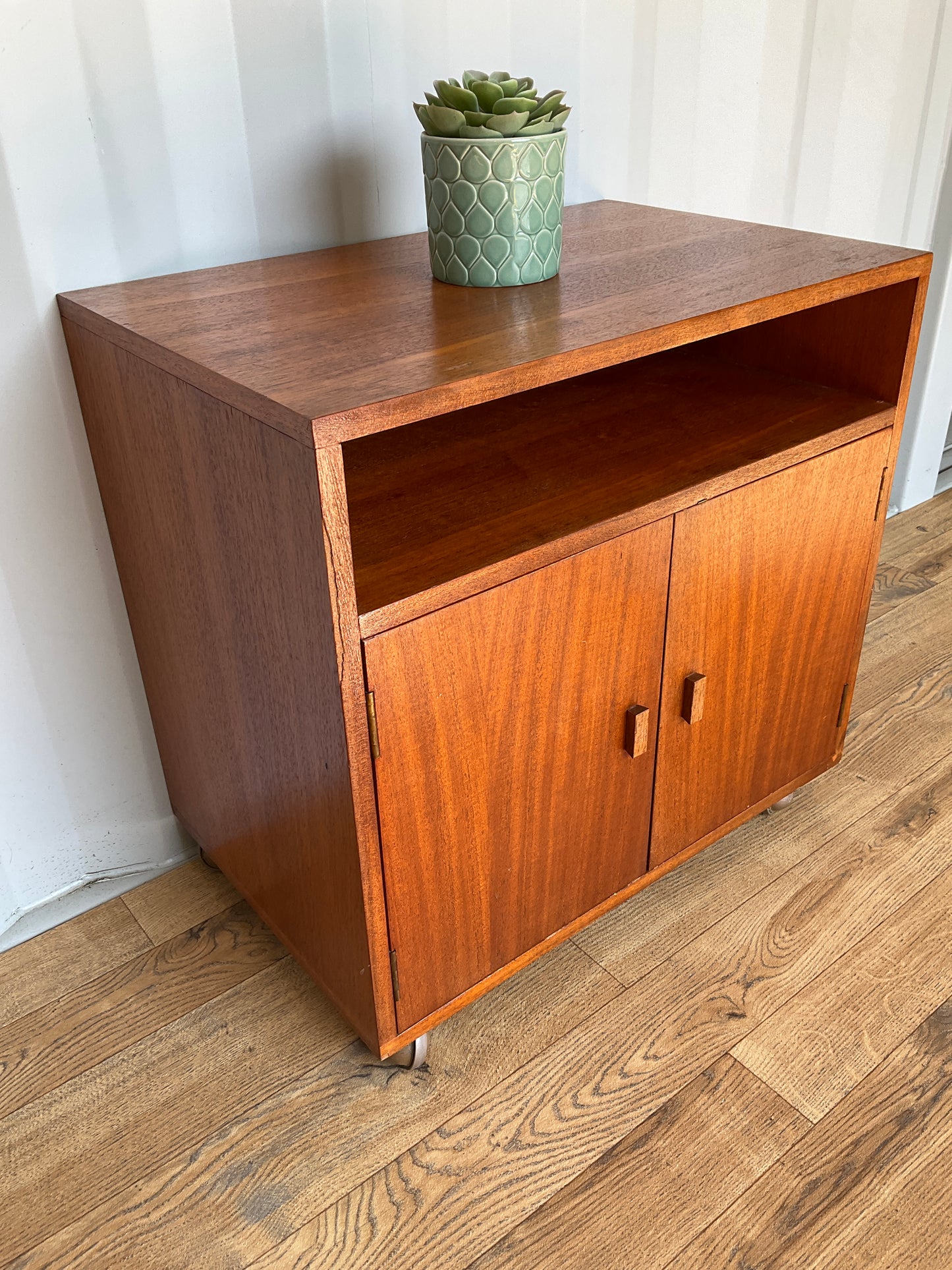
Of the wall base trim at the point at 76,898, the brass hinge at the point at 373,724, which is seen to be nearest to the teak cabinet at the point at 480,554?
the brass hinge at the point at 373,724

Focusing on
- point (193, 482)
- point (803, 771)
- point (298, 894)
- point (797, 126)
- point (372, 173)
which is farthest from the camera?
point (797, 126)

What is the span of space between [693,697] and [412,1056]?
1.61ft

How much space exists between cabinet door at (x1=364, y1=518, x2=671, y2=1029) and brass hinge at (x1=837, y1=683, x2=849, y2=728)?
371mm

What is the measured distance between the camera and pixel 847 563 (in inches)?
49.1

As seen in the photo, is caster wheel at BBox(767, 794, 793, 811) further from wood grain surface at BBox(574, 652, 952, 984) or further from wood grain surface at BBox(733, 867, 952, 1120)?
wood grain surface at BBox(733, 867, 952, 1120)

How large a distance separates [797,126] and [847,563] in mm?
839

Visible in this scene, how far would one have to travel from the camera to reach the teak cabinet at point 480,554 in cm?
85

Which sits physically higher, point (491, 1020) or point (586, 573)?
point (586, 573)

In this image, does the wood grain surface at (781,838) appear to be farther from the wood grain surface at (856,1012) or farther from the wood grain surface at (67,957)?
the wood grain surface at (67,957)

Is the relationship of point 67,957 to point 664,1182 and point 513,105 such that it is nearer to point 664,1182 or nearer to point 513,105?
point 664,1182

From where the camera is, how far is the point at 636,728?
3.57ft

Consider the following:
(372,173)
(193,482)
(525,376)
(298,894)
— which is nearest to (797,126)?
(372,173)

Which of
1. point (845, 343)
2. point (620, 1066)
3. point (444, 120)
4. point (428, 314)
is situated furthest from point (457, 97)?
point (620, 1066)

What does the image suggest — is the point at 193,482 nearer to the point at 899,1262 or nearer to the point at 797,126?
the point at 899,1262
